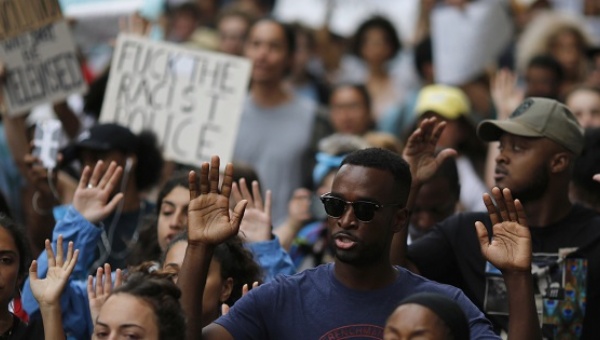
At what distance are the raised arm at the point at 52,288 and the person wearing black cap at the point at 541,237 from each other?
148 centimetres

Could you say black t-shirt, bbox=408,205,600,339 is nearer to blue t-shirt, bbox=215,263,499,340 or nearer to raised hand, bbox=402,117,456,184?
raised hand, bbox=402,117,456,184

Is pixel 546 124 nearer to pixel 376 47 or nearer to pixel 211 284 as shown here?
pixel 211 284

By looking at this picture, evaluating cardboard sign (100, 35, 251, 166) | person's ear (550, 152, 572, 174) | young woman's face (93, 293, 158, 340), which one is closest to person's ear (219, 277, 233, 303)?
young woman's face (93, 293, 158, 340)

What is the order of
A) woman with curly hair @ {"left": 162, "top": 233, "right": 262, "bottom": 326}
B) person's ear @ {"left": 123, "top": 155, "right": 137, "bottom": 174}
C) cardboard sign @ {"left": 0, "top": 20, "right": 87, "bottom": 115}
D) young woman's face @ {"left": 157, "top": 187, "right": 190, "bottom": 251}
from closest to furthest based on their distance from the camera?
woman with curly hair @ {"left": 162, "top": 233, "right": 262, "bottom": 326}, young woman's face @ {"left": 157, "top": 187, "right": 190, "bottom": 251}, person's ear @ {"left": 123, "top": 155, "right": 137, "bottom": 174}, cardboard sign @ {"left": 0, "top": 20, "right": 87, "bottom": 115}


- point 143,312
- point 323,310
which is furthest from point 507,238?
point 143,312

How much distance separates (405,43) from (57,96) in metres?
5.15

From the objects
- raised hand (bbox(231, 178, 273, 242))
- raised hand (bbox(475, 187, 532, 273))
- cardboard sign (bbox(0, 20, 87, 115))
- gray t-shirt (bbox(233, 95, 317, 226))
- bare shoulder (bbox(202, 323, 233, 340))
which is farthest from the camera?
gray t-shirt (bbox(233, 95, 317, 226))

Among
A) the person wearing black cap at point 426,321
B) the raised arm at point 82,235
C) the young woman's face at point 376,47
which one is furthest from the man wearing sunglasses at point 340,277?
the young woman's face at point 376,47

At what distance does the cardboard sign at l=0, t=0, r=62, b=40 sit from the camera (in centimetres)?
998

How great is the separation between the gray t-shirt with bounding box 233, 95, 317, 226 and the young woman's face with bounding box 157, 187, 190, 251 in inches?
102

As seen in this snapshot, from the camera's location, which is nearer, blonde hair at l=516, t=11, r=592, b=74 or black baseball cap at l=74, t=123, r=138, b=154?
black baseball cap at l=74, t=123, r=138, b=154

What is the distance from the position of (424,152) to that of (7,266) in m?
1.96

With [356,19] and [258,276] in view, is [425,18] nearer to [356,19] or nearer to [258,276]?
[356,19]

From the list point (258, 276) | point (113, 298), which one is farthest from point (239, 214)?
point (258, 276)
